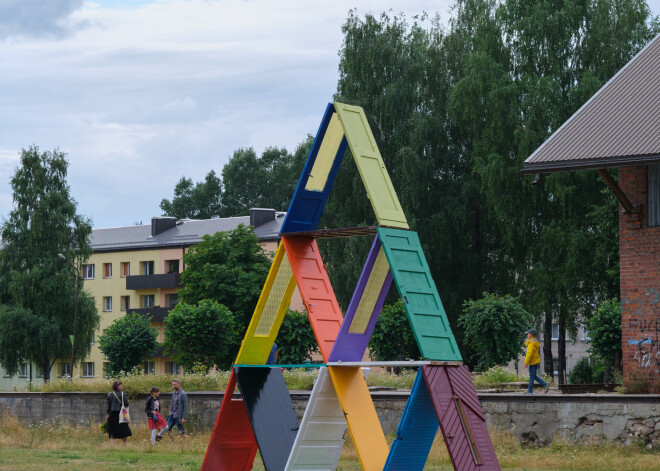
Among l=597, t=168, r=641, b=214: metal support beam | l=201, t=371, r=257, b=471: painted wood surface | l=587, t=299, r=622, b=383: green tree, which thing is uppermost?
l=597, t=168, r=641, b=214: metal support beam

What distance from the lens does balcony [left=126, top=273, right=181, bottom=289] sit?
74812 millimetres

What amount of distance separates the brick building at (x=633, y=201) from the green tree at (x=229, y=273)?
112 ft

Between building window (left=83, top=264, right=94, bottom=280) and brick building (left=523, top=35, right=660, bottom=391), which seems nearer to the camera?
brick building (left=523, top=35, right=660, bottom=391)

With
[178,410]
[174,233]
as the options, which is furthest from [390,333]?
[174,233]

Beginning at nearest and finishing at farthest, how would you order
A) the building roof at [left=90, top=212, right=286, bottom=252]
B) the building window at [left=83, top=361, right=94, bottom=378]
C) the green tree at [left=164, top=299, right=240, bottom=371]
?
1. the green tree at [left=164, top=299, right=240, bottom=371]
2. the building roof at [left=90, top=212, right=286, bottom=252]
3. the building window at [left=83, top=361, right=94, bottom=378]

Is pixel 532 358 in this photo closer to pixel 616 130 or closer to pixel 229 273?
pixel 616 130

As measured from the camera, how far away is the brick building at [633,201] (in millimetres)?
20594

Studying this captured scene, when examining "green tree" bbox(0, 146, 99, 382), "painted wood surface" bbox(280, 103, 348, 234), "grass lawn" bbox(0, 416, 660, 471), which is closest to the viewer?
"painted wood surface" bbox(280, 103, 348, 234)

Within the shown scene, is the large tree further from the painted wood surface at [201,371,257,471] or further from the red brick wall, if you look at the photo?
the painted wood surface at [201,371,257,471]

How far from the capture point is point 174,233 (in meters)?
77.9

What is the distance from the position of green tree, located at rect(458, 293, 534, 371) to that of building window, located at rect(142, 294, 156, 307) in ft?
168

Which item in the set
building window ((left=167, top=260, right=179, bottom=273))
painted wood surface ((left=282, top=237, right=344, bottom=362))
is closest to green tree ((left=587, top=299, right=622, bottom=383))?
painted wood surface ((left=282, top=237, right=344, bottom=362))

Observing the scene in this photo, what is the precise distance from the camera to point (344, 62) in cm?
4503

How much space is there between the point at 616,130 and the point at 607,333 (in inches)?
183
